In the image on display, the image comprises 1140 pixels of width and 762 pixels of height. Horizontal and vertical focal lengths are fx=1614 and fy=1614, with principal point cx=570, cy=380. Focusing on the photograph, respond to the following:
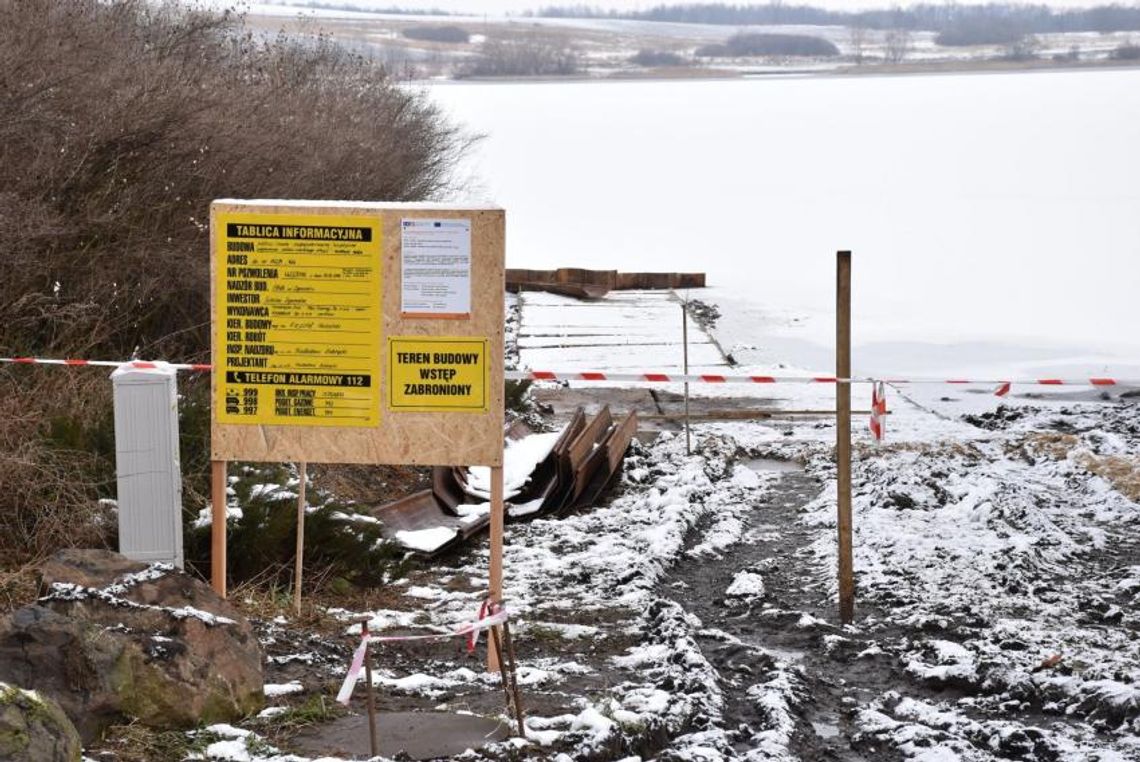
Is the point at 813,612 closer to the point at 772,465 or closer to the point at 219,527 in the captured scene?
Result: the point at 219,527

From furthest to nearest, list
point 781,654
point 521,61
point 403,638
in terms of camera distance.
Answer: point 521,61 < point 781,654 < point 403,638

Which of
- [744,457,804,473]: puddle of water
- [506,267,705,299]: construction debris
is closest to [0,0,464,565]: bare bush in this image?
[744,457,804,473]: puddle of water

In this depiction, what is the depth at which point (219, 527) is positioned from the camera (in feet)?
25.1

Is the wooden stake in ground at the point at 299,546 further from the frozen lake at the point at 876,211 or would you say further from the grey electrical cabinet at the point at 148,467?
the frozen lake at the point at 876,211

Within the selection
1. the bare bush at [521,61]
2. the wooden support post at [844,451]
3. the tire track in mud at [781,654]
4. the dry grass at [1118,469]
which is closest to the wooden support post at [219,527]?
the tire track in mud at [781,654]

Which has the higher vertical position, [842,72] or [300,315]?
[842,72]

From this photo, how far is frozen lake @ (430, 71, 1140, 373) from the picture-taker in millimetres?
24953

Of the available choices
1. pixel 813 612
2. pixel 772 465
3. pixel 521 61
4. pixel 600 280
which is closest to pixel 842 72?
pixel 521 61

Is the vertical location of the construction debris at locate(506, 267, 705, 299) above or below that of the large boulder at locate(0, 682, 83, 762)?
above

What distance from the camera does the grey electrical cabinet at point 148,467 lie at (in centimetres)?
754

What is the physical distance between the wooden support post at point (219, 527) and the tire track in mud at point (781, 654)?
7.67 ft

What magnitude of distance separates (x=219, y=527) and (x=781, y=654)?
2.79 meters

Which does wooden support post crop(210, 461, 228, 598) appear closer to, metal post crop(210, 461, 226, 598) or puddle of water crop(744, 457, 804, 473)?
metal post crop(210, 461, 226, 598)

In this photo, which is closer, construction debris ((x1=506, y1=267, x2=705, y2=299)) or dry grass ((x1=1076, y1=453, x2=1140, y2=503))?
dry grass ((x1=1076, y1=453, x2=1140, y2=503))
